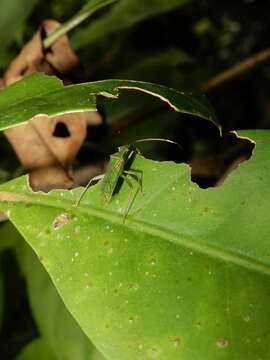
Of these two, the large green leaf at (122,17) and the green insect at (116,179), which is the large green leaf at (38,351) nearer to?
the green insect at (116,179)

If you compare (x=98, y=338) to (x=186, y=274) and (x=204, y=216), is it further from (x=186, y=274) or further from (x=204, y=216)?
(x=204, y=216)

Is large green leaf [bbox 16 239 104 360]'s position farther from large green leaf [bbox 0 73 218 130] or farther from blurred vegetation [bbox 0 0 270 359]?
large green leaf [bbox 0 73 218 130]

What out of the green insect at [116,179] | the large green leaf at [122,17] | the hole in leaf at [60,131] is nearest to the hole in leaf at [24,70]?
the hole in leaf at [60,131]

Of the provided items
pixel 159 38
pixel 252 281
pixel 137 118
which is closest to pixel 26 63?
pixel 137 118

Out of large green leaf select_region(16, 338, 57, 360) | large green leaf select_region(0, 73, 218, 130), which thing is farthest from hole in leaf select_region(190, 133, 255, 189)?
large green leaf select_region(16, 338, 57, 360)

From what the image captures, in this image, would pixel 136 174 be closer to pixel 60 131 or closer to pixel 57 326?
pixel 60 131

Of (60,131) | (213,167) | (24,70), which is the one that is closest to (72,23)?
(24,70)

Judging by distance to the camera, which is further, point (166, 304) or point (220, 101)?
point (220, 101)
